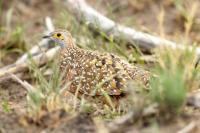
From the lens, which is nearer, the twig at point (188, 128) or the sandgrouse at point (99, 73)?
the twig at point (188, 128)

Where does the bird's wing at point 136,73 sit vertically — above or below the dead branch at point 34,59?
below

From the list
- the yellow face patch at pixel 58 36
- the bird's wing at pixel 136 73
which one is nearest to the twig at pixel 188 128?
the bird's wing at pixel 136 73

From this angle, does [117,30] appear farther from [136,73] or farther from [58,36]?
[136,73]

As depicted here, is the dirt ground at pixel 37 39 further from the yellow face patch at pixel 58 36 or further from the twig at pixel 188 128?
the yellow face patch at pixel 58 36

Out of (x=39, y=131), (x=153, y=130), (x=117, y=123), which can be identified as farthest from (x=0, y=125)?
(x=153, y=130)

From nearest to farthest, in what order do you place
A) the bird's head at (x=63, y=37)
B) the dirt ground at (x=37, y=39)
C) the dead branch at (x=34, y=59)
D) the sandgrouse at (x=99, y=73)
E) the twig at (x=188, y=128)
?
the twig at (x=188, y=128)
the dirt ground at (x=37, y=39)
the sandgrouse at (x=99, y=73)
the bird's head at (x=63, y=37)
the dead branch at (x=34, y=59)

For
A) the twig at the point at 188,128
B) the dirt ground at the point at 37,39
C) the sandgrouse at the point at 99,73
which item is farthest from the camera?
the sandgrouse at the point at 99,73

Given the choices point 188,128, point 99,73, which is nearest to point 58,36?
point 99,73
